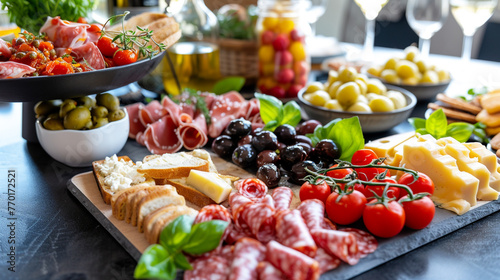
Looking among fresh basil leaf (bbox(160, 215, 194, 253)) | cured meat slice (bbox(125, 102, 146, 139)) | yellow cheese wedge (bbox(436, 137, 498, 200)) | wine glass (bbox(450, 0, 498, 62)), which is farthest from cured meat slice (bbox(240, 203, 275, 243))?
wine glass (bbox(450, 0, 498, 62))

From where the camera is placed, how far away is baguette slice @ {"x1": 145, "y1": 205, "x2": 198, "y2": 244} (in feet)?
3.12

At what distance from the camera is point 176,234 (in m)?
0.90

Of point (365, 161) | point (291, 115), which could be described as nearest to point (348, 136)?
point (365, 161)

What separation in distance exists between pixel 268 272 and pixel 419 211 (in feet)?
1.28

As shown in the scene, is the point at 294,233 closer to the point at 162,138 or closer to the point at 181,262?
the point at 181,262

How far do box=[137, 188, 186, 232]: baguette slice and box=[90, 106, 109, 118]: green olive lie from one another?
48 cm

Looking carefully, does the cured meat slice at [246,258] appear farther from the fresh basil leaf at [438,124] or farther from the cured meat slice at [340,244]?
the fresh basil leaf at [438,124]

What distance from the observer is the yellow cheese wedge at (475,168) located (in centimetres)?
117

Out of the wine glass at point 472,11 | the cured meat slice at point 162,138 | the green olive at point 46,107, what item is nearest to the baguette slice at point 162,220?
the cured meat slice at point 162,138

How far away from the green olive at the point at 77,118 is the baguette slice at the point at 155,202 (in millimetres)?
457

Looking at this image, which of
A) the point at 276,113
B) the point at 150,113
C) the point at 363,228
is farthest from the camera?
the point at 150,113

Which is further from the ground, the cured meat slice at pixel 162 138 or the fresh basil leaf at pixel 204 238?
the fresh basil leaf at pixel 204 238

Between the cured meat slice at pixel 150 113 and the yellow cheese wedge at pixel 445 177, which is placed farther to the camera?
the cured meat slice at pixel 150 113

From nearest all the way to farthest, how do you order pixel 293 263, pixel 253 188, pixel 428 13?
1. pixel 293 263
2. pixel 253 188
3. pixel 428 13
